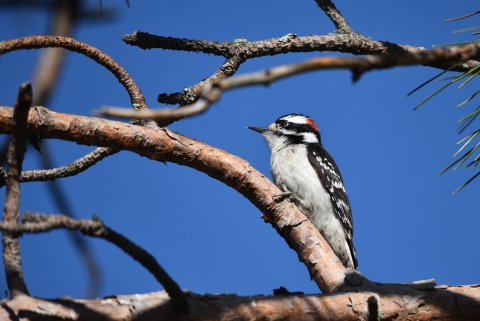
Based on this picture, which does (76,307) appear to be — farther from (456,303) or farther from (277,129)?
(277,129)

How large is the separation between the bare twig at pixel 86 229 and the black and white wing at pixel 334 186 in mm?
3967

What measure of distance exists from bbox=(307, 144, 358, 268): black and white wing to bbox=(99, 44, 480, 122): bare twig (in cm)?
414

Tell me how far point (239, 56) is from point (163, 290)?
235 cm

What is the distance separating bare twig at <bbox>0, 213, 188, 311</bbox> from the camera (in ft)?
6.13

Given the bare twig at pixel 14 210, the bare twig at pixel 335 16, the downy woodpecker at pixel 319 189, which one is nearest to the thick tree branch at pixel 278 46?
the bare twig at pixel 335 16

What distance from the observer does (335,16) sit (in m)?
4.66

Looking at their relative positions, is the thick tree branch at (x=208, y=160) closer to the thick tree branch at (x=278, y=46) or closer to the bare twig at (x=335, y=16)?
the thick tree branch at (x=278, y=46)

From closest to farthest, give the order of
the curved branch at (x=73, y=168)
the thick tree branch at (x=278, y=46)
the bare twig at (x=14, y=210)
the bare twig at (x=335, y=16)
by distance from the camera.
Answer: the bare twig at (x=14, y=210)
the curved branch at (x=73, y=168)
the thick tree branch at (x=278, y=46)
the bare twig at (x=335, y=16)

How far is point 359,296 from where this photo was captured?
274 centimetres

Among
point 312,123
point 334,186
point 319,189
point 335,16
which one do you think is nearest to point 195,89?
point 335,16

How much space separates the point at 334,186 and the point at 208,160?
2655 mm

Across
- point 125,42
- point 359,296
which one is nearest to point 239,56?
point 125,42

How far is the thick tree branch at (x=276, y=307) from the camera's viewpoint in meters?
2.11

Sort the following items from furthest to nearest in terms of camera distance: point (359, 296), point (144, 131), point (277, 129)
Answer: point (277, 129) < point (144, 131) < point (359, 296)
